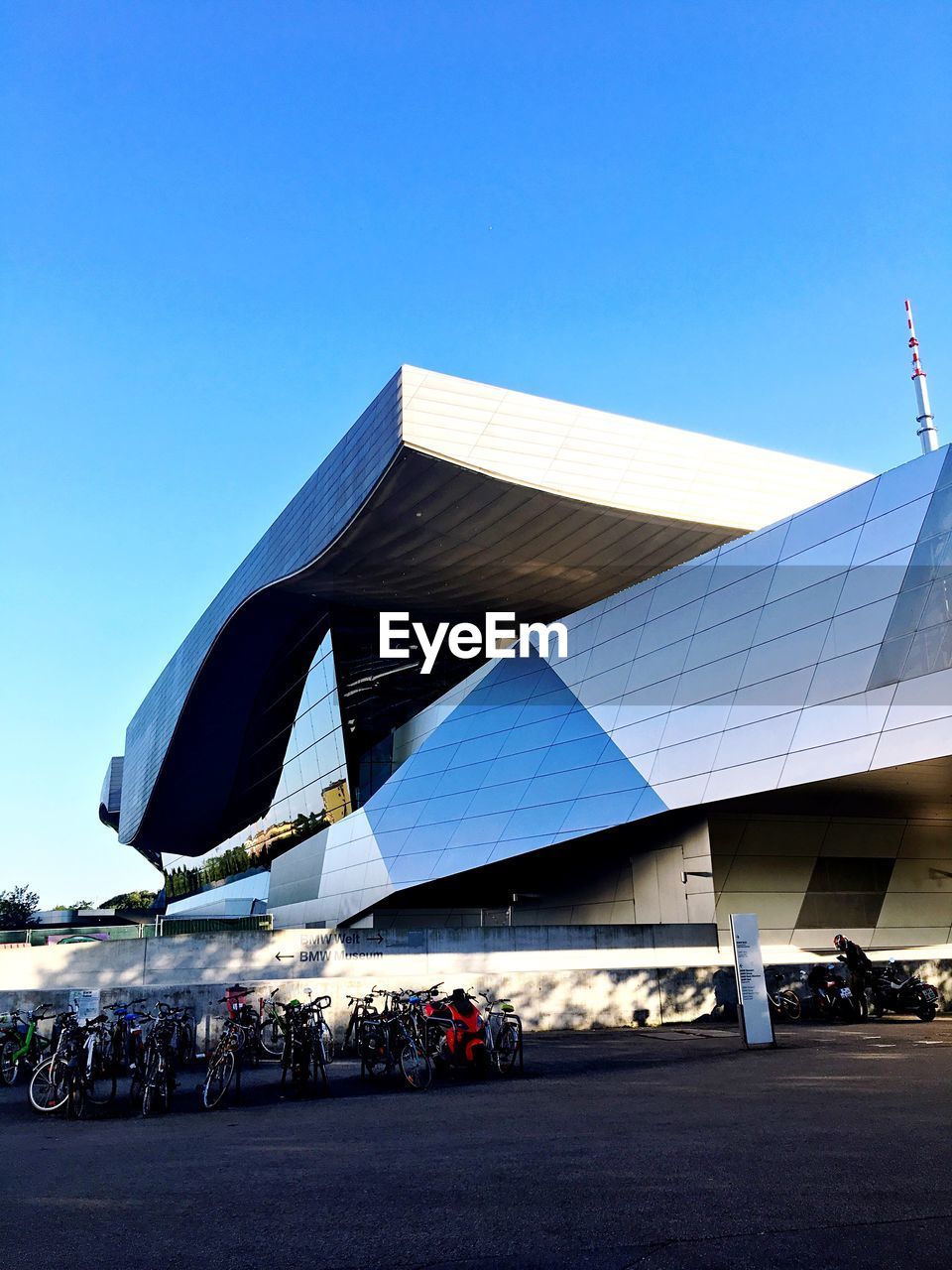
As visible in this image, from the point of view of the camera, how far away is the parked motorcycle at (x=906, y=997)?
18500 millimetres

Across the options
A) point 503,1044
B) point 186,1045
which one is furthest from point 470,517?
point 503,1044

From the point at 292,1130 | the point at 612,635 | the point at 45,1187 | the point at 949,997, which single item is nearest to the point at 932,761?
the point at 949,997

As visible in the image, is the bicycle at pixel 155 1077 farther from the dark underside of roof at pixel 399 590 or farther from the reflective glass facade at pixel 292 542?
the reflective glass facade at pixel 292 542

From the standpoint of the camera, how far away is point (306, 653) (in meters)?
45.8

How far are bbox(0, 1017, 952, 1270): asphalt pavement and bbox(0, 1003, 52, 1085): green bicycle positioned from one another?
4.97ft

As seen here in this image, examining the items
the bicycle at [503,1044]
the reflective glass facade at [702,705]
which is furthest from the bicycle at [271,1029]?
the reflective glass facade at [702,705]

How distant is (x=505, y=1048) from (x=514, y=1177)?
6.38m

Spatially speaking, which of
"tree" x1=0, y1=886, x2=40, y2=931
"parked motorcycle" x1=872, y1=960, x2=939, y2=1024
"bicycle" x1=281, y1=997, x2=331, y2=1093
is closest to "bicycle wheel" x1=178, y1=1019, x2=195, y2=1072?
"bicycle" x1=281, y1=997, x2=331, y2=1093

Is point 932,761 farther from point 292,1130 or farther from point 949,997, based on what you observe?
point 292,1130

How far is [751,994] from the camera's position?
14.6 meters

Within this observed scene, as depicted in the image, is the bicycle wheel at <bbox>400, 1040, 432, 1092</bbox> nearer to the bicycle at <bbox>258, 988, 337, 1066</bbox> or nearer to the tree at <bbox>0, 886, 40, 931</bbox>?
the bicycle at <bbox>258, 988, 337, 1066</bbox>

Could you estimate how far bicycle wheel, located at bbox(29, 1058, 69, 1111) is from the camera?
10781 millimetres

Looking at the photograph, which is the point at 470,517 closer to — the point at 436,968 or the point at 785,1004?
the point at 436,968

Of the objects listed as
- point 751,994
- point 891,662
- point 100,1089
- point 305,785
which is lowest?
point 100,1089
